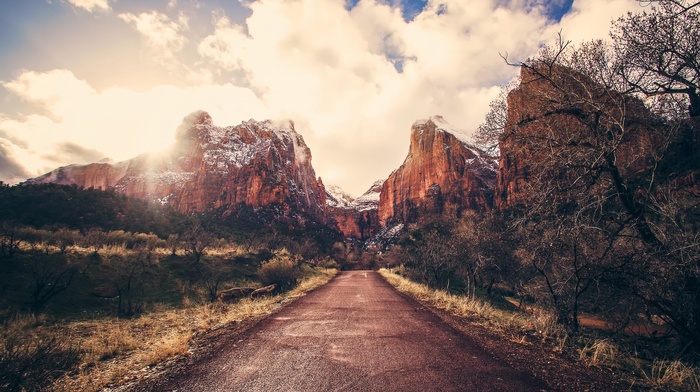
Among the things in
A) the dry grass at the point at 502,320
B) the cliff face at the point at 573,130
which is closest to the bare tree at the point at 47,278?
the dry grass at the point at 502,320

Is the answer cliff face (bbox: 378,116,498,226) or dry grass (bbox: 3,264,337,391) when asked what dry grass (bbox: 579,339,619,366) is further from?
cliff face (bbox: 378,116,498,226)

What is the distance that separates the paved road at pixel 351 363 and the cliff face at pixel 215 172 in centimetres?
9605

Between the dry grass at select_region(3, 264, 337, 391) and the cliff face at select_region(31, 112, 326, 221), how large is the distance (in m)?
90.4

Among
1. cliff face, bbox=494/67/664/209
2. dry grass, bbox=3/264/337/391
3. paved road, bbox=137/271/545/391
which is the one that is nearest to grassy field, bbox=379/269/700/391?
paved road, bbox=137/271/545/391

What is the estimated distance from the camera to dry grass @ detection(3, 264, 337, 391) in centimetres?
492

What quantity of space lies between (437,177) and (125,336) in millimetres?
113261

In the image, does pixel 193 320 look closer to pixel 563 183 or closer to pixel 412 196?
pixel 563 183

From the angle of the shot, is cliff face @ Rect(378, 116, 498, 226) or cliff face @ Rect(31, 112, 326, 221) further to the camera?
cliff face @ Rect(31, 112, 326, 221)

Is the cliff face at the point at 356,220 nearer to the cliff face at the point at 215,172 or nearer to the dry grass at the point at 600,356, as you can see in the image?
the cliff face at the point at 215,172

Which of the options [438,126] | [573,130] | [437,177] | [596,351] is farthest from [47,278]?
[438,126]

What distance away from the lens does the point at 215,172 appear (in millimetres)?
116188

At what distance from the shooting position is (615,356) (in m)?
5.32

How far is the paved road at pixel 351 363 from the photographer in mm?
4082

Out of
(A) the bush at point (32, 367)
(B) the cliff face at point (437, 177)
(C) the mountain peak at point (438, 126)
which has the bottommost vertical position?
(A) the bush at point (32, 367)
